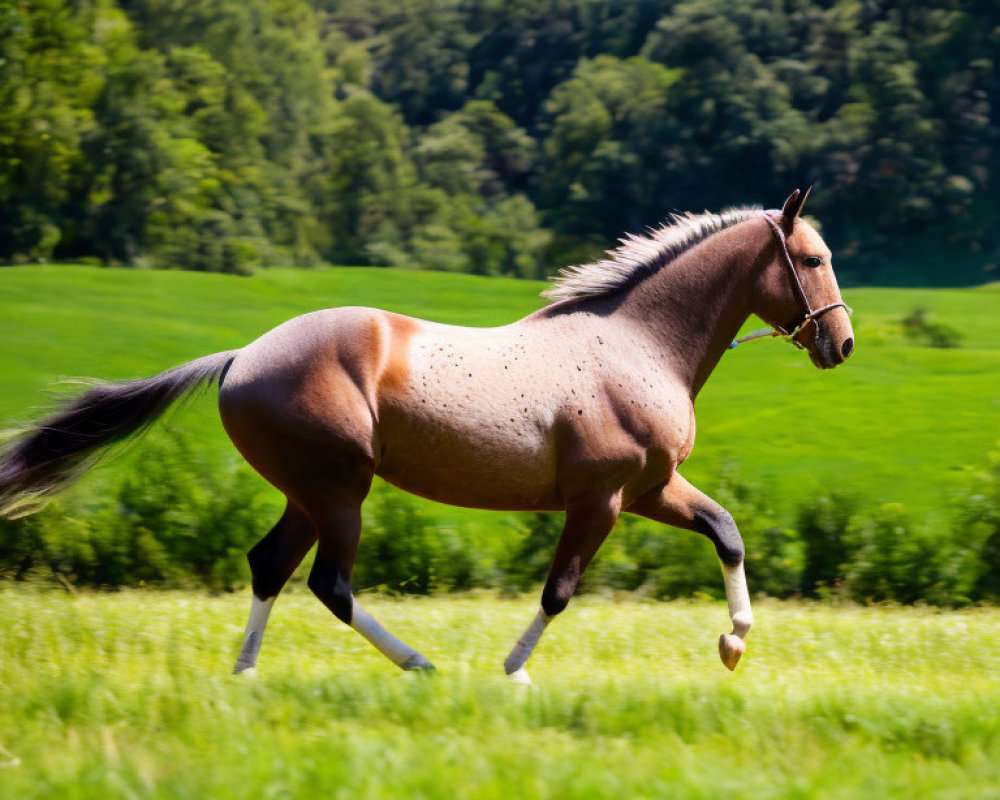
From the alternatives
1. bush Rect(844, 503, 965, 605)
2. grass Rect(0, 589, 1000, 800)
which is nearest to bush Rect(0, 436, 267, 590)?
grass Rect(0, 589, 1000, 800)

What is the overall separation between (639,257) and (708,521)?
4.37ft

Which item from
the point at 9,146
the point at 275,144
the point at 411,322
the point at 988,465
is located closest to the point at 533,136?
the point at 275,144

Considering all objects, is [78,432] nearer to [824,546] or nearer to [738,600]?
[738,600]

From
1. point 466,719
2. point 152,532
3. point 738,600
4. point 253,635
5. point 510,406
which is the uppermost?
point 510,406

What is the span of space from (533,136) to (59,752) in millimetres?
68594

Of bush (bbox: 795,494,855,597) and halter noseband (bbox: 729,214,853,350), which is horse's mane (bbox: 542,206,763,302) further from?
bush (bbox: 795,494,855,597)

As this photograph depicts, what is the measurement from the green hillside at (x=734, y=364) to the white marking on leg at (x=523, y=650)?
7.84 m

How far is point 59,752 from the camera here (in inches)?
185

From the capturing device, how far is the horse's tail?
655 cm

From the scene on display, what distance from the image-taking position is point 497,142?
→ 69750 mm

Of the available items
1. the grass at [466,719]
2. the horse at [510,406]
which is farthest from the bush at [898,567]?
the horse at [510,406]

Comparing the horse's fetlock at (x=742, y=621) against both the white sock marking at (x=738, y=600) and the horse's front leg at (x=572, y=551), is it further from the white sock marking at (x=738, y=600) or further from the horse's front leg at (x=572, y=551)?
the horse's front leg at (x=572, y=551)

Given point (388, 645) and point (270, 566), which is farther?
point (270, 566)

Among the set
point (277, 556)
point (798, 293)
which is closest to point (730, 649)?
point (798, 293)
